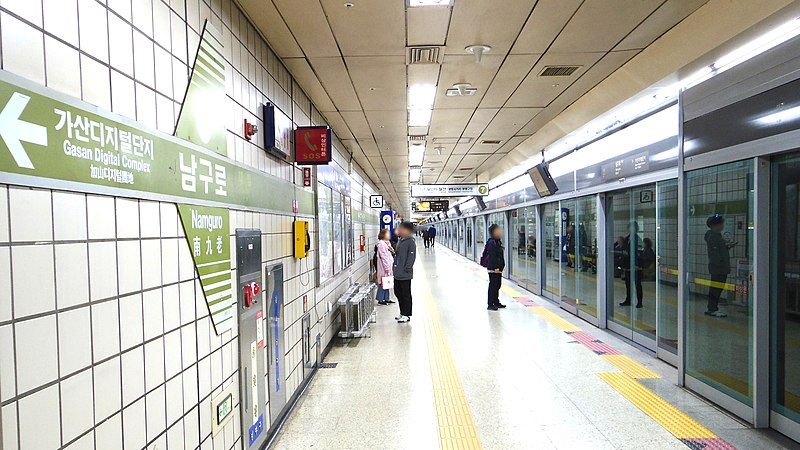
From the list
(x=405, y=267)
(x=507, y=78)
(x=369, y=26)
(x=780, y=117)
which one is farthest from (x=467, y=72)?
(x=405, y=267)

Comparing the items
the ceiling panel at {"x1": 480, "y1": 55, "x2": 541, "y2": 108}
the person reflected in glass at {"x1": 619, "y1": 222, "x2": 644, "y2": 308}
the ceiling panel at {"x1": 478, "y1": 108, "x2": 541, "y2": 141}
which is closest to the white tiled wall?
the ceiling panel at {"x1": 480, "y1": 55, "x2": 541, "y2": 108}

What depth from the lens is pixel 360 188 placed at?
1085 cm

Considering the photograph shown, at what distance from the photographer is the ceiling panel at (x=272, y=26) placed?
3039 millimetres

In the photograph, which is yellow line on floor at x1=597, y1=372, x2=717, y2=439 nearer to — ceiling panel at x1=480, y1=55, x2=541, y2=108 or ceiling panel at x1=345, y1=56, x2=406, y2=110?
ceiling panel at x1=480, y1=55, x2=541, y2=108

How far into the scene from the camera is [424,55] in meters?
4.02

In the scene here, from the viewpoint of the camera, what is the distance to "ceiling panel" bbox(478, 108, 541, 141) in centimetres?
619

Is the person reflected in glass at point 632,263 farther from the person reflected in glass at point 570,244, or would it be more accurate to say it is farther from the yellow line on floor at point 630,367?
the person reflected in glass at point 570,244

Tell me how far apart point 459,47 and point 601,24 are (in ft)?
3.52

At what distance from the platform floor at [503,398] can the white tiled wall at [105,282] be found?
1253 millimetres

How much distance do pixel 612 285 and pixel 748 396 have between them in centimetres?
312

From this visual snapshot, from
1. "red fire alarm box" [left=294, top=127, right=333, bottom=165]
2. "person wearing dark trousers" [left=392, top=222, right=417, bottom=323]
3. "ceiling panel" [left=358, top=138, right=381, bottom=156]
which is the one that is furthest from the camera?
"ceiling panel" [left=358, top=138, right=381, bottom=156]

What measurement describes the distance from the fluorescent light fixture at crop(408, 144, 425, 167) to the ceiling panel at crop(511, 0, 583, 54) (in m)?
4.63

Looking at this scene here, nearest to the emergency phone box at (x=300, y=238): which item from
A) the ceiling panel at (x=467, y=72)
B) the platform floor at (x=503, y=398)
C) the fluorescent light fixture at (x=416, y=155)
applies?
the platform floor at (x=503, y=398)

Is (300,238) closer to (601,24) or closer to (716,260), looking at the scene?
(601,24)
